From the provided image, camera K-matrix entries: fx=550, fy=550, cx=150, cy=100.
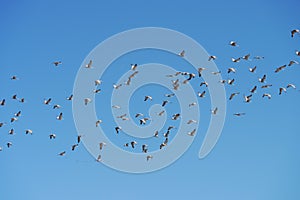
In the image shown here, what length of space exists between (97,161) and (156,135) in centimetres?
234

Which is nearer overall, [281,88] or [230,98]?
[281,88]

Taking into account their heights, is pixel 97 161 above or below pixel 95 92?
below

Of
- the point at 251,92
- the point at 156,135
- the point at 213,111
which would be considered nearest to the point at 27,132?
the point at 156,135

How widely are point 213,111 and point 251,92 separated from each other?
212 centimetres

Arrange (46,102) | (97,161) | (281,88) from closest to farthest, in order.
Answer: (281,88) < (46,102) < (97,161)

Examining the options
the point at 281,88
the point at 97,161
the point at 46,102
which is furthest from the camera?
the point at 97,161

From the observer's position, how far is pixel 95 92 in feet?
58.7

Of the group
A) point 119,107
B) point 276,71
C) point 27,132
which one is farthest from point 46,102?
point 276,71

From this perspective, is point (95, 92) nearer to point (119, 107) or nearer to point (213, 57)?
point (119, 107)

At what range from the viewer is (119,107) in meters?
18.9

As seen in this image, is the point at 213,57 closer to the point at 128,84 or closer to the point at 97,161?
the point at 128,84

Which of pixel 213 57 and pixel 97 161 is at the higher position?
pixel 213 57

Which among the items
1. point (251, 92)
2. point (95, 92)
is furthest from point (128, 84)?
point (251, 92)

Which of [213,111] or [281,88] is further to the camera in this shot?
[213,111]
